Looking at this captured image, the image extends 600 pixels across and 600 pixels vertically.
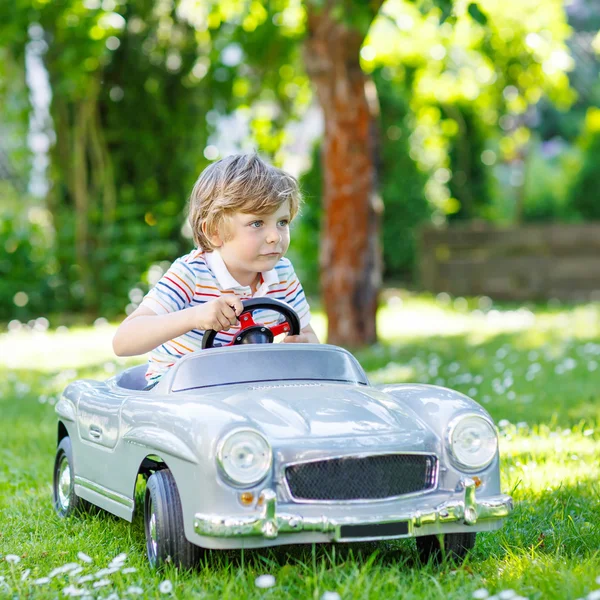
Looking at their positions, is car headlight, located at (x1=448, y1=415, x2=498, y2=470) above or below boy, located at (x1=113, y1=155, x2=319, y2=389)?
below

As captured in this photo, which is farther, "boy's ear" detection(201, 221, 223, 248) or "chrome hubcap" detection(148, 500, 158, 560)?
"boy's ear" detection(201, 221, 223, 248)

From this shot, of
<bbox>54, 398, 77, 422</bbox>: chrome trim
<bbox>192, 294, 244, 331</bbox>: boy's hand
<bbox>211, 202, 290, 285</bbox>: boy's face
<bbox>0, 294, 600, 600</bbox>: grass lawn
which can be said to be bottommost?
<bbox>0, 294, 600, 600</bbox>: grass lawn

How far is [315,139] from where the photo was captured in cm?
1620

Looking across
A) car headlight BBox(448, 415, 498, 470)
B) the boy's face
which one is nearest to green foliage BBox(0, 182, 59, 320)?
the boy's face

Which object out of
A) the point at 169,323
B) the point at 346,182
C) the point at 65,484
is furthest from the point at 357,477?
the point at 346,182

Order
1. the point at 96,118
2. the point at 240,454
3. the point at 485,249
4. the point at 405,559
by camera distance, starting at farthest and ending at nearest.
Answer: the point at 485,249 < the point at 96,118 < the point at 405,559 < the point at 240,454

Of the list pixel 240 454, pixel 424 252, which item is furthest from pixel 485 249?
pixel 240 454

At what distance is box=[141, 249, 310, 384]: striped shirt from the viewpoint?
3.71 meters

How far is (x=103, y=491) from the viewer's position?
3.62 metres

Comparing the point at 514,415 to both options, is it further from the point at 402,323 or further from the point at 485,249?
the point at 485,249

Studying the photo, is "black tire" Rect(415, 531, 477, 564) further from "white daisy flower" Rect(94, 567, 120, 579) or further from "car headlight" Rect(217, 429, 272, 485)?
"white daisy flower" Rect(94, 567, 120, 579)

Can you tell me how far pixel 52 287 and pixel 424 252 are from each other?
5.39 metres

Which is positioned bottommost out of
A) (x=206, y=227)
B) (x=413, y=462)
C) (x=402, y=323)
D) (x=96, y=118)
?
(x=402, y=323)

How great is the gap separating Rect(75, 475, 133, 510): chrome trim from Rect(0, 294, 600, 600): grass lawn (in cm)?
15
